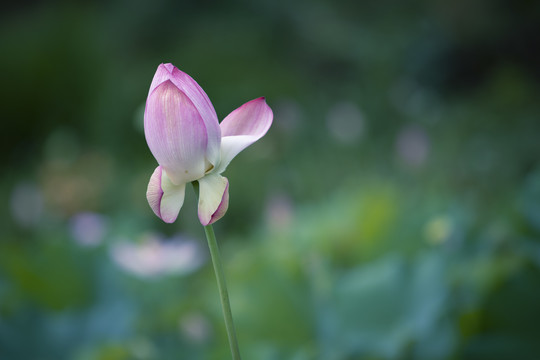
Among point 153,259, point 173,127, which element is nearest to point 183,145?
point 173,127

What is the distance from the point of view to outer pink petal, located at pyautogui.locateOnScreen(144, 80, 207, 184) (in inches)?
14.1

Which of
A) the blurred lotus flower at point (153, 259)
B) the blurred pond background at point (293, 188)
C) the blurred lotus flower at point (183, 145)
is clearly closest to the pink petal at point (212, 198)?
the blurred lotus flower at point (183, 145)

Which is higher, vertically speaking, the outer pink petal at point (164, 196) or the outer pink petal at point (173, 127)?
the outer pink petal at point (173, 127)

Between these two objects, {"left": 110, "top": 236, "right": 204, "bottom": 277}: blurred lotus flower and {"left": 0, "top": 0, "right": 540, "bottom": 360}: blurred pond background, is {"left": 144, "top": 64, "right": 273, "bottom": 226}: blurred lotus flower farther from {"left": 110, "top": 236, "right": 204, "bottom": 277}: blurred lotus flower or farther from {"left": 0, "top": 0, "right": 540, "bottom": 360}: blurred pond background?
{"left": 110, "top": 236, "right": 204, "bottom": 277}: blurred lotus flower

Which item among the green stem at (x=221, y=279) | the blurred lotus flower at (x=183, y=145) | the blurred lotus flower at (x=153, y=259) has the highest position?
the blurred lotus flower at (x=153, y=259)

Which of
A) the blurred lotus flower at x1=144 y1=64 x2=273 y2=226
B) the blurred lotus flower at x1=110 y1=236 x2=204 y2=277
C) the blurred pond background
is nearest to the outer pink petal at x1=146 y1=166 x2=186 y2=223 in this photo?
the blurred lotus flower at x1=144 y1=64 x2=273 y2=226

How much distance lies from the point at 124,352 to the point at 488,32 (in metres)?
4.28

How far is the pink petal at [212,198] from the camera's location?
1.16ft

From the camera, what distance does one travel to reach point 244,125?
1.32ft

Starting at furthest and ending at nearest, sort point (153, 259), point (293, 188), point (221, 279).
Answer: point (293, 188) < point (153, 259) < point (221, 279)

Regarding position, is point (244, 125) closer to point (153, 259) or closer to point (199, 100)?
point (199, 100)

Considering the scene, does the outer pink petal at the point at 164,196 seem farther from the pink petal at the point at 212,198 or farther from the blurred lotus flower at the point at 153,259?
the blurred lotus flower at the point at 153,259

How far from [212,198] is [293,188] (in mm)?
2011

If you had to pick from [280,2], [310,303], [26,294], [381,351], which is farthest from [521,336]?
[280,2]
